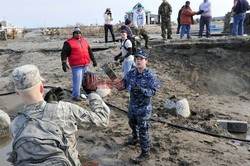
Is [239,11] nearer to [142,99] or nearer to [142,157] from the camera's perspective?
[142,99]

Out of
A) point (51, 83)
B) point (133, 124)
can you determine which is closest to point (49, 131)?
point (133, 124)

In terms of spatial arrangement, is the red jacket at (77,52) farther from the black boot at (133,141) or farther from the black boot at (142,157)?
the black boot at (142,157)

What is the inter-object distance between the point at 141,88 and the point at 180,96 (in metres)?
4.84

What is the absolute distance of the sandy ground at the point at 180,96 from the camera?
17.7 feet


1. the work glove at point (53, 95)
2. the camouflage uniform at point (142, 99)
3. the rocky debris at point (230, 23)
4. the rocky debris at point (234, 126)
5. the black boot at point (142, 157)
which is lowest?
the rocky debris at point (234, 126)

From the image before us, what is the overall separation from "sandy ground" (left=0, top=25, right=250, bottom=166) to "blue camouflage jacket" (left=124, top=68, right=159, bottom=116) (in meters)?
0.89

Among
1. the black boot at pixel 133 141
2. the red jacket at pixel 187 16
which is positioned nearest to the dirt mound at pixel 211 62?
the red jacket at pixel 187 16

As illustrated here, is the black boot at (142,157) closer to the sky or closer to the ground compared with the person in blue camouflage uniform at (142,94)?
closer to the ground

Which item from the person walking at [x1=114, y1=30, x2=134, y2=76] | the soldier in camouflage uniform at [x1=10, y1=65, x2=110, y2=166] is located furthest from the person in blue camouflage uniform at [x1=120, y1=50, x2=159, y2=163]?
the person walking at [x1=114, y1=30, x2=134, y2=76]

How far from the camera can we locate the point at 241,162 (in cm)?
516

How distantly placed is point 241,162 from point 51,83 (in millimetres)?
6681

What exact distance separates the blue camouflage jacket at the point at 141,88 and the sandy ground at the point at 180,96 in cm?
89

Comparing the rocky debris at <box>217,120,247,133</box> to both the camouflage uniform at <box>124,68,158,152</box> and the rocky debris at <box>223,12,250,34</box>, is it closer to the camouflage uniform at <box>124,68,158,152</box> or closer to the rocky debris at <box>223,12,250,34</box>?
the camouflage uniform at <box>124,68,158,152</box>

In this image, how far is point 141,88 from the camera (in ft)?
15.9
